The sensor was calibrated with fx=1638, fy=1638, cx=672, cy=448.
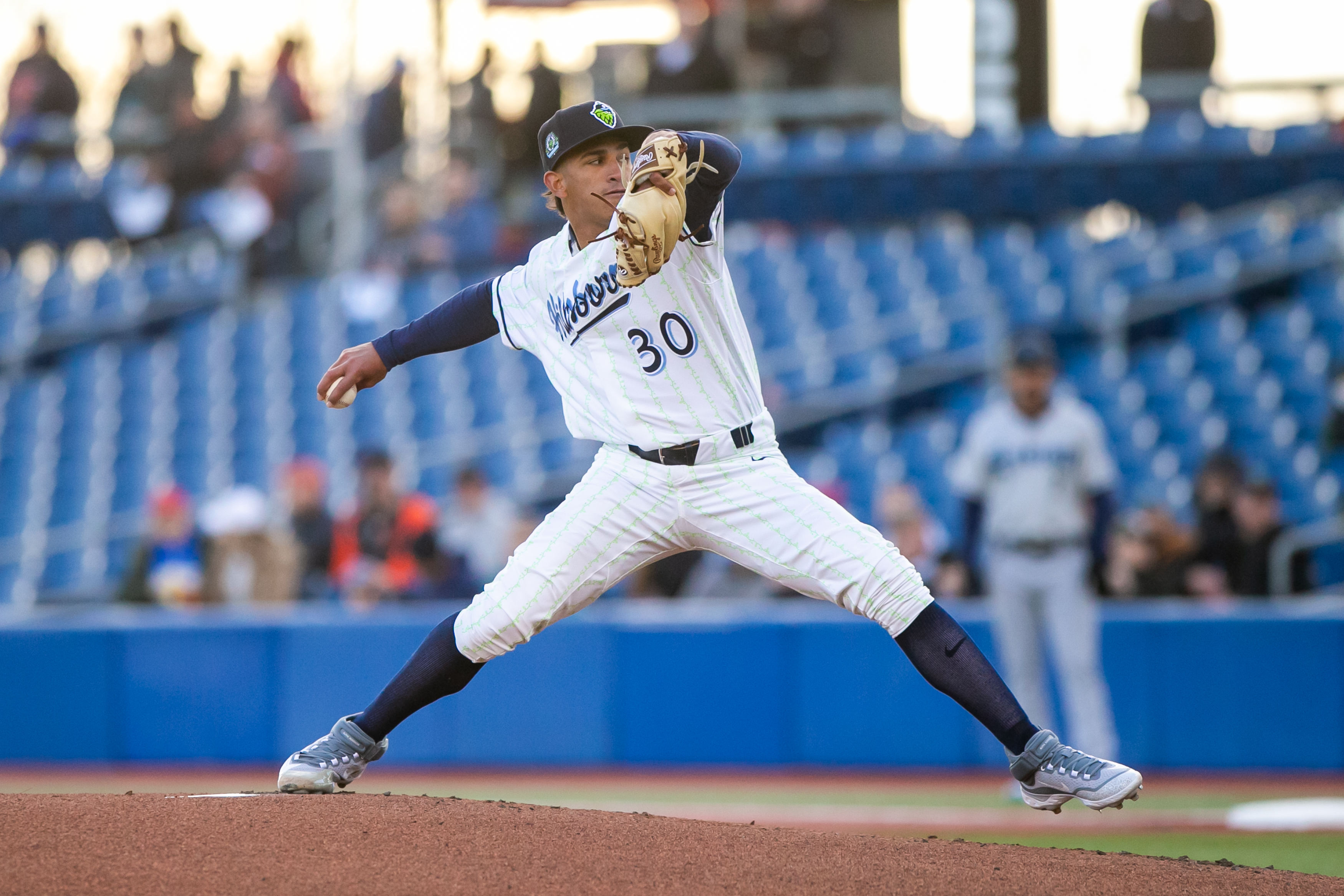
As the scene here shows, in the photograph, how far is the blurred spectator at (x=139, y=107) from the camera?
14617 mm

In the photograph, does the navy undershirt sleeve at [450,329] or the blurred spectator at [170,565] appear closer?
the navy undershirt sleeve at [450,329]

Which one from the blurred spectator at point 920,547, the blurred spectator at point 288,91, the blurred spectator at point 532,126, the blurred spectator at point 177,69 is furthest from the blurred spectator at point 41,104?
the blurred spectator at point 920,547

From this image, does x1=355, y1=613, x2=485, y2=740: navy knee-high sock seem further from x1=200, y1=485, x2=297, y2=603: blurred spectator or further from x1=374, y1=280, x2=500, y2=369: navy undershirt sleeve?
x1=200, y1=485, x2=297, y2=603: blurred spectator

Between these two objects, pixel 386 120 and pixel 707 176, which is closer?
pixel 707 176

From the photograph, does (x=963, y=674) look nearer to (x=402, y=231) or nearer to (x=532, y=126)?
(x=402, y=231)

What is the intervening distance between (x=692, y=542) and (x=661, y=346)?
50cm

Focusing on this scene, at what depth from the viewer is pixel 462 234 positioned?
13609 mm

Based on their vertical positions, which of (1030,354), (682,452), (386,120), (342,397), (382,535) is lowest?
(382,535)

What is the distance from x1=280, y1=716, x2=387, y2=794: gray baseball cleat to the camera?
168 inches

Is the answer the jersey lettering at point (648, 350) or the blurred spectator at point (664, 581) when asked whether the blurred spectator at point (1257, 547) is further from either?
the jersey lettering at point (648, 350)

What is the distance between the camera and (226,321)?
541 inches

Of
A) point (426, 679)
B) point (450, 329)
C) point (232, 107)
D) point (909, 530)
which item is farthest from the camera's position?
point (232, 107)

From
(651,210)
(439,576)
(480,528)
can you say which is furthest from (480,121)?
(651,210)

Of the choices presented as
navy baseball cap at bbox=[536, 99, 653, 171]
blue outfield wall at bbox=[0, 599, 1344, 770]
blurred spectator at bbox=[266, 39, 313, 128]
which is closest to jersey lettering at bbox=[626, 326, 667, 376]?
navy baseball cap at bbox=[536, 99, 653, 171]
